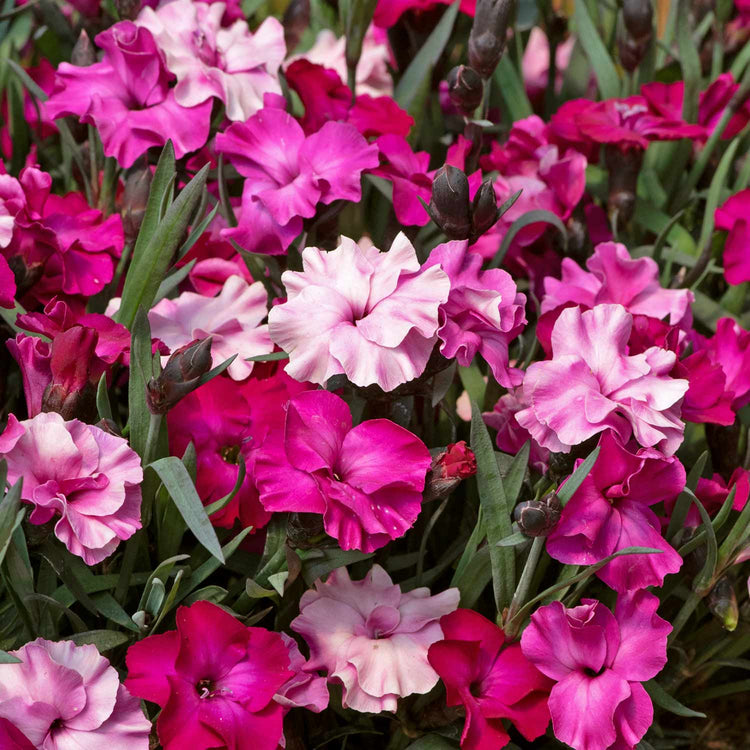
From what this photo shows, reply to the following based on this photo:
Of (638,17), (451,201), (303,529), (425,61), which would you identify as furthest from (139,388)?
(638,17)

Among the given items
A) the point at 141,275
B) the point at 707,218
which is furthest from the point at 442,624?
the point at 707,218

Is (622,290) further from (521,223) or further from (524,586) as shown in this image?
(524,586)

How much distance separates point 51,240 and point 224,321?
150mm

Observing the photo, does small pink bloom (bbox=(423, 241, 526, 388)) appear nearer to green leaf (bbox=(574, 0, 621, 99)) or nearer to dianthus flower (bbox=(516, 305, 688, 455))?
dianthus flower (bbox=(516, 305, 688, 455))

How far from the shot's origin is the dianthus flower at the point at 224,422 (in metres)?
0.71

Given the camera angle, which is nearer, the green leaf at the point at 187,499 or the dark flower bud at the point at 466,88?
the green leaf at the point at 187,499

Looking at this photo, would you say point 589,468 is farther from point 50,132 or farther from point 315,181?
point 50,132

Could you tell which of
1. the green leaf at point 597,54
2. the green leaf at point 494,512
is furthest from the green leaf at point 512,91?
the green leaf at point 494,512

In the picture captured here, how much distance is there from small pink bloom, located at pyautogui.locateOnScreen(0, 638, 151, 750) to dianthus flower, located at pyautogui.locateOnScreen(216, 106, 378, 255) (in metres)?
0.33

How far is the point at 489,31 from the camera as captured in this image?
836 millimetres

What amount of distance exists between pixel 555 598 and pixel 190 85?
0.52 m

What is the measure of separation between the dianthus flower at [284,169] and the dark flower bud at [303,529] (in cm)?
23

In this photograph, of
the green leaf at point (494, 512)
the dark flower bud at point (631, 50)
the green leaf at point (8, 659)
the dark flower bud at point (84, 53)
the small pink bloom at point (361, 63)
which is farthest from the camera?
the small pink bloom at point (361, 63)

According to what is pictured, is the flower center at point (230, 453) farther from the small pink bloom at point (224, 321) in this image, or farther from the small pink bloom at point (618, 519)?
the small pink bloom at point (618, 519)
